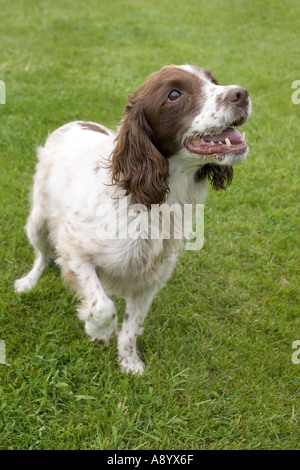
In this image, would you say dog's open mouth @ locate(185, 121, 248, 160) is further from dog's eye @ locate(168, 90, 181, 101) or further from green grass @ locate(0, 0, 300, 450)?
green grass @ locate(0, 0, 300, 450)

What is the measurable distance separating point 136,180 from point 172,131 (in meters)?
0.32

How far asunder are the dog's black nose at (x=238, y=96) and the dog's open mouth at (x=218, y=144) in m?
0.16

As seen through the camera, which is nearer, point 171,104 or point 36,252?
point 171,104

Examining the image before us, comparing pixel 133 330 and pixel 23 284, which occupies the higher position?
pixel 133 330

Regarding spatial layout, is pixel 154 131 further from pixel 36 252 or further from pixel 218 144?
pixel 36 252

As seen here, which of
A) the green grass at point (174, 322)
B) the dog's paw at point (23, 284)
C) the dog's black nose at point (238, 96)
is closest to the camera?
the dog's black nose at point (238, 96)

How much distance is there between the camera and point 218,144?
2.57 metres

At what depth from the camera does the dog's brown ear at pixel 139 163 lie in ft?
8.48

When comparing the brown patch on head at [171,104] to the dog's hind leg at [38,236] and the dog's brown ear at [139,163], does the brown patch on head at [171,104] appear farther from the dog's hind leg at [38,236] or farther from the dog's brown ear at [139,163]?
the dog's hind leg at [38,236]

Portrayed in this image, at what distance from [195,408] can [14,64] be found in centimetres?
649

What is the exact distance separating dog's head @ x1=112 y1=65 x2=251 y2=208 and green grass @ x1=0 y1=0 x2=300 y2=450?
3.83 ft

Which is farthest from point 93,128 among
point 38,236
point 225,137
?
point 225,137

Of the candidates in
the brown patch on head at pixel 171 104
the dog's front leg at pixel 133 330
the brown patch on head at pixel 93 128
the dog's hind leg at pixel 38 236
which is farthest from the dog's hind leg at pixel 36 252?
the brown patch on head at pixel 171 104
